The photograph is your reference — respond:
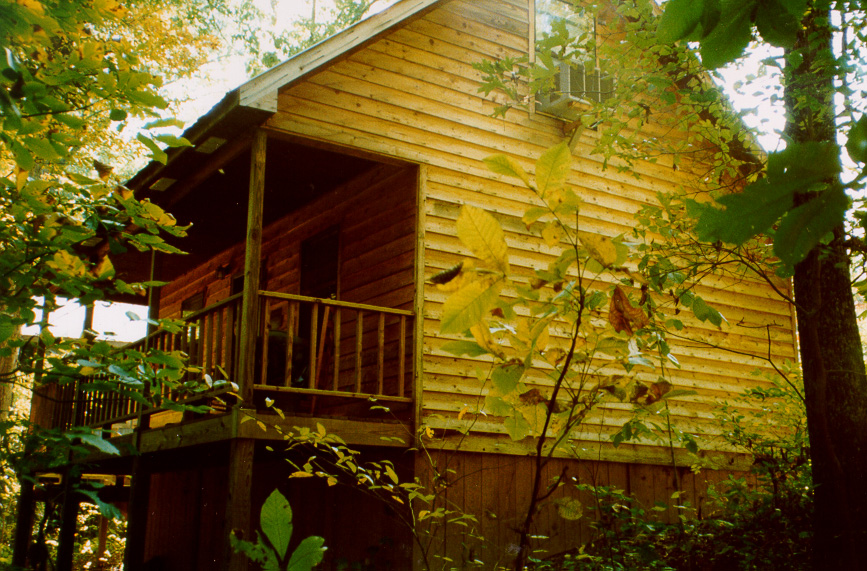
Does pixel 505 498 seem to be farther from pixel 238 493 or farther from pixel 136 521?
pixel 136 521

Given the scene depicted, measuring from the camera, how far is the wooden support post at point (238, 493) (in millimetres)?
6395

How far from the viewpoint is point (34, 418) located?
11.8 metres

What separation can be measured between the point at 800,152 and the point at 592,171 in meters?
9.26

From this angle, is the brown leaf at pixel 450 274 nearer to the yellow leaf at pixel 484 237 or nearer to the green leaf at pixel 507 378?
the yellow leaf at pixel 484 237

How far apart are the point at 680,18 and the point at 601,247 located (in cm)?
50

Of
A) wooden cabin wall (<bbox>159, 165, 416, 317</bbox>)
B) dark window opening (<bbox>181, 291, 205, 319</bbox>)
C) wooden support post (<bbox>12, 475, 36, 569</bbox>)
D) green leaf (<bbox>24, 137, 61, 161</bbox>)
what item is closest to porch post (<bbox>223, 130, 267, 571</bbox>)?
wooden cabin wall (<bbox>159, 165, 416, 317</bbox>)

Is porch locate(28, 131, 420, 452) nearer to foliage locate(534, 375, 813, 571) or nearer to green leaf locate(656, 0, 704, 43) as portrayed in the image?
foliage locate(534, 375, 813, 571)

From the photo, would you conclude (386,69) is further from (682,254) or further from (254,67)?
(254,67)

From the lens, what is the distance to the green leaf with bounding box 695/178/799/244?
0.74m

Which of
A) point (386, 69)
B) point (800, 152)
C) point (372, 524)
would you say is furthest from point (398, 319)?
point (800, 152)

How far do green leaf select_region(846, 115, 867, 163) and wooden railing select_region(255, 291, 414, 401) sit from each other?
6005mm

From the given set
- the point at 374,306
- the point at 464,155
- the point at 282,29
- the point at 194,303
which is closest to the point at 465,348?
the point at 374,306

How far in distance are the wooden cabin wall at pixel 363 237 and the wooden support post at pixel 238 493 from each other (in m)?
2.45

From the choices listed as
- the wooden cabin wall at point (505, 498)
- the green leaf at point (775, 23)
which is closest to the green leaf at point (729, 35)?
the green leaf at point (775, 23)
